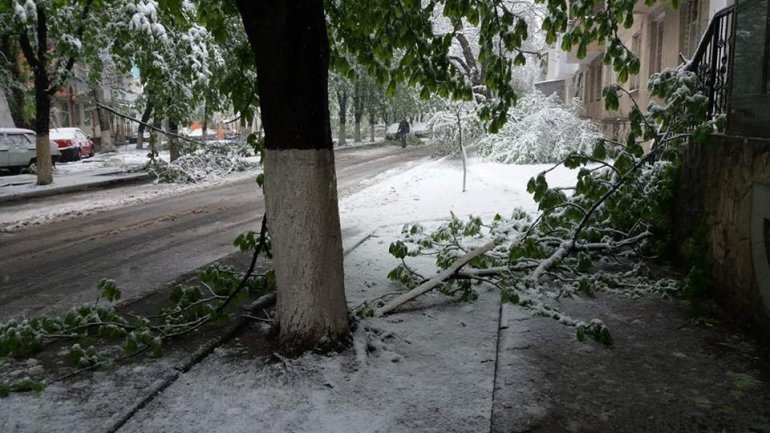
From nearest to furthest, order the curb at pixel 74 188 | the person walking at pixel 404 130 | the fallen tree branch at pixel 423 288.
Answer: the fallen tree branch at pixel 423 288
the curb at pixel 74 188
the person walking at pixel 404 130

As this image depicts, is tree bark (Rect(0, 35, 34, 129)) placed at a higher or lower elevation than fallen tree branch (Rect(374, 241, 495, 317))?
higher

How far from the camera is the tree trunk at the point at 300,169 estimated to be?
3.56 m

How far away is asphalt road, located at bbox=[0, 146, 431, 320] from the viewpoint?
6270 millimetres

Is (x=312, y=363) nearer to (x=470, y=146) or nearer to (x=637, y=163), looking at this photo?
(x=637, y=163)

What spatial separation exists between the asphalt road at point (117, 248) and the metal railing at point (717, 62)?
5965 mm

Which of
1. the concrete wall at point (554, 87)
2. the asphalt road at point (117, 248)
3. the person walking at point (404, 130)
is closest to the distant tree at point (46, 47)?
the asphalt road at point (117, 248)

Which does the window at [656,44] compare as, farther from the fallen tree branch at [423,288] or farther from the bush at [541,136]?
the fallen tree branch at [423,288]

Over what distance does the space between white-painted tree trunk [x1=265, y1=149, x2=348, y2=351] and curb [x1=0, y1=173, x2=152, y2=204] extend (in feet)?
Result: 44.5

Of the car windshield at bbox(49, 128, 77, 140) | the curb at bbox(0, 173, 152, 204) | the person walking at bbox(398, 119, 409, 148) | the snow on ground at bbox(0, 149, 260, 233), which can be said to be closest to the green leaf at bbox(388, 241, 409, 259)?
the snow on ground at bbox(0, 149, 260, 233)

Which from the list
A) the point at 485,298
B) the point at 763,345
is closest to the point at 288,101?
the point at 485,298

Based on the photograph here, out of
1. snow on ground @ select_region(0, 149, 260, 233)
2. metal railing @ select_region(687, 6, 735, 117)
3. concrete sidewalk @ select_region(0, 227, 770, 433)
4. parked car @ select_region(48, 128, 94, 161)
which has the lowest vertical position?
concrete sidewalk @ select_region(0, 227, 770, 433)

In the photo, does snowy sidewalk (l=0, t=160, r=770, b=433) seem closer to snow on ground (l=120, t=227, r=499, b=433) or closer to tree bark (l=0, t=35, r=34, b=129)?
snow on ground (l=120, t=227, r=499, b=433)

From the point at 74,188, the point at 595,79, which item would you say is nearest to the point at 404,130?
the point at 595,79

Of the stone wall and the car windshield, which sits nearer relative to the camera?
the stone wall
